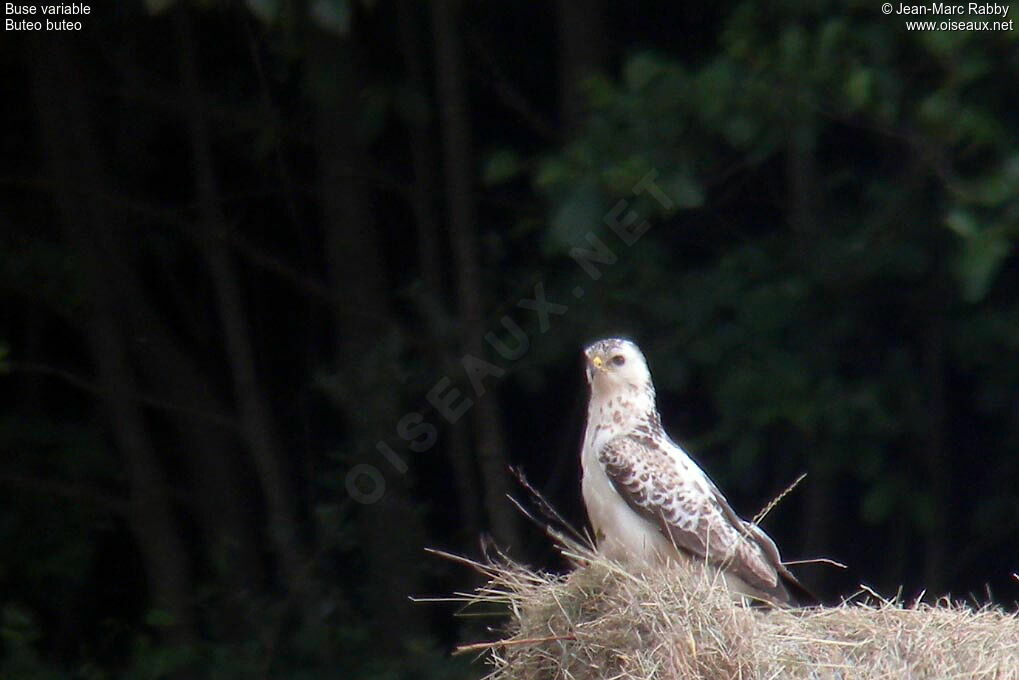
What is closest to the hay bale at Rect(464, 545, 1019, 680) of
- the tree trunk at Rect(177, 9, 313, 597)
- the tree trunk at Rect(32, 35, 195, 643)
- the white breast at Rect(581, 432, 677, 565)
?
the white breast at Rect(581, 432, 677, 565)

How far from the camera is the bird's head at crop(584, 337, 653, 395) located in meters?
3.61

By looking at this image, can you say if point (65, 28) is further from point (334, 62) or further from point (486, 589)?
point (486, 589)

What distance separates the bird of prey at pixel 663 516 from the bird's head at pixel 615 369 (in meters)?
0.09

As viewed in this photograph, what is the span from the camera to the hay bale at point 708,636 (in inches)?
107

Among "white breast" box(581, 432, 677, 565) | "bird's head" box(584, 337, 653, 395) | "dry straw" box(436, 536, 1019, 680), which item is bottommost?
"dry straw" box(436, 536, 1019, 680)

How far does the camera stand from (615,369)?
3.62m

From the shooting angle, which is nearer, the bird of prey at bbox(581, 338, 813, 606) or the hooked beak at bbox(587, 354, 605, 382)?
the bird of prey at bbox(581, 338, 813, 606)

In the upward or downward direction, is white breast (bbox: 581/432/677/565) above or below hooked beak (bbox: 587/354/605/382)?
below

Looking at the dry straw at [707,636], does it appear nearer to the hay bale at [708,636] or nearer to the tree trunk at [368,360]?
the hay bale at [708,636]

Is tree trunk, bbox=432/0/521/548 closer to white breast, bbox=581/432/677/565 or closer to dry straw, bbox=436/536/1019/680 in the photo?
white breast, bbox=581/432/677/565

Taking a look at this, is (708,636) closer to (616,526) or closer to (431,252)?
(616,526)

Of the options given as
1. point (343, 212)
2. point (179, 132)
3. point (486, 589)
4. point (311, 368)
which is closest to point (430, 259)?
point (343, 212)

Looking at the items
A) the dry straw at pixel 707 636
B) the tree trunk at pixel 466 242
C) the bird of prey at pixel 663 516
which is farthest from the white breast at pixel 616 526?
the tree trunk at pixel 466 242

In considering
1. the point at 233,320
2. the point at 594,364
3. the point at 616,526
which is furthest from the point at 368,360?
the point at 616,526
